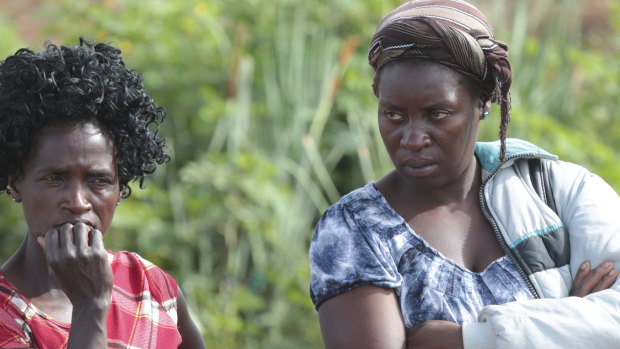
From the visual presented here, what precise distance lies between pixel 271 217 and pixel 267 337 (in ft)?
2.52

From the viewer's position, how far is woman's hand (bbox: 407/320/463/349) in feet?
8.59

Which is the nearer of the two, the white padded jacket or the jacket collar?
the white padded jacket

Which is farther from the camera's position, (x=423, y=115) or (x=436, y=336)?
(x=423, y=115)

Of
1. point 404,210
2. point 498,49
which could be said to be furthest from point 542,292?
point 498,49

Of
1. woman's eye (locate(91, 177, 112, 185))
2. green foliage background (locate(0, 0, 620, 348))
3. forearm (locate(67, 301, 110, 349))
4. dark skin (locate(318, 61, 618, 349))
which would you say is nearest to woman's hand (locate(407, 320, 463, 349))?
dark skin (locate(318, 61, 618, 349))

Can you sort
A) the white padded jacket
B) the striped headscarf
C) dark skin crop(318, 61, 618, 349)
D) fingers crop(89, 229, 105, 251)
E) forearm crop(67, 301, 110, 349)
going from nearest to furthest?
forearm crop(67, 301, 110, 349), fingers crop(89, 229, 105, 251), the white padded jacket, dark skin crop(318, 61, 618, 349), the striped headscarf

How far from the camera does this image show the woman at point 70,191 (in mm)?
2438

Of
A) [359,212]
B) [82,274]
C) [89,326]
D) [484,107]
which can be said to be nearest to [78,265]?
[82,274]

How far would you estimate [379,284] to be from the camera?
2711 millimetres

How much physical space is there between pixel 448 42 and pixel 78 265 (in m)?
1.33

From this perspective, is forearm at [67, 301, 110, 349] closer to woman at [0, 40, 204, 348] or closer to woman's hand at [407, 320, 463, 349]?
woman at [0, 40, 204, 348]

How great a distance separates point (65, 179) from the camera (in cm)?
251

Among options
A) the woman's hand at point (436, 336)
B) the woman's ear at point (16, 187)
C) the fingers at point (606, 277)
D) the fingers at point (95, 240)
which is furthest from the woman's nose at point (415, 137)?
Result: the woman's ear at point (16, 187)

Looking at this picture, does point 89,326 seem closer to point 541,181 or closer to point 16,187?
point 16,187
